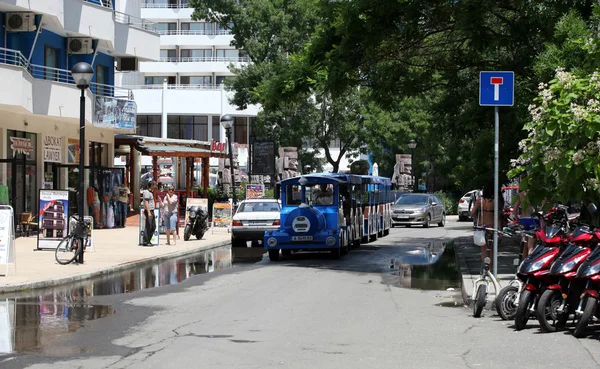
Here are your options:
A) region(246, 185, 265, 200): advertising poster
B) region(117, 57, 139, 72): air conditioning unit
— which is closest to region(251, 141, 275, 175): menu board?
region(246, 185, 265, 200): advertising poster

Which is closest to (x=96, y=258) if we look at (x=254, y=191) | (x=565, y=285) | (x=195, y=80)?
(x=565, y=285)

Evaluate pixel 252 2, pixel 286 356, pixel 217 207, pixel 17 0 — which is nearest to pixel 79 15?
pixel 17 0

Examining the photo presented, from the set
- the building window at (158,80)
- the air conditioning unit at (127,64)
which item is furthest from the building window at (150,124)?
the air conditioning unit at (127,64)

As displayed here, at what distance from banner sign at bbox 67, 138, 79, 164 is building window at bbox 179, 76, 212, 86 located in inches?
1808

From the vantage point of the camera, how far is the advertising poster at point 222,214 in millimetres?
36875

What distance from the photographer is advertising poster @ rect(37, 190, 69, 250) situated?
80.5 feet

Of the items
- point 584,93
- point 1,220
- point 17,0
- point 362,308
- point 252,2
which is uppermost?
point 252,2

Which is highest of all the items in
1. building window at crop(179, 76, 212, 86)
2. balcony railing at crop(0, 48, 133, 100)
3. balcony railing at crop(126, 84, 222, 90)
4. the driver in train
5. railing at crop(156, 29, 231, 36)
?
railing at crop(156, 29, 231, 36)

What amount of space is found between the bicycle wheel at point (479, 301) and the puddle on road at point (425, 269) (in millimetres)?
4253

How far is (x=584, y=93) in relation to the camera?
13156 millimetres

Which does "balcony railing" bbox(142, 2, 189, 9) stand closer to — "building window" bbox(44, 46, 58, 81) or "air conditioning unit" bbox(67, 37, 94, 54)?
"air conditioning unit" bbox(67, 37, 94, 54)

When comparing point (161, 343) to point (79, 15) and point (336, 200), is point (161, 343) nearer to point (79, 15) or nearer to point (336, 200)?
point (336, 200)

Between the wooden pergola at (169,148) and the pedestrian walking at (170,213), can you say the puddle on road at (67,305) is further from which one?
the wooden pergola at (169,148)

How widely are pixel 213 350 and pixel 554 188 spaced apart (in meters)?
6.31
